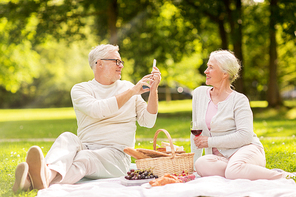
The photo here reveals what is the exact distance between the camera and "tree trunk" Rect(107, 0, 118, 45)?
661 inches

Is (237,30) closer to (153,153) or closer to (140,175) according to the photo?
(153,153)

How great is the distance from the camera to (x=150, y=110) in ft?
15.6

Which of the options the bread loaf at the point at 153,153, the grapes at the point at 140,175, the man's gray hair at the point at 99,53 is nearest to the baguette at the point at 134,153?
the bread loaf at the point at 153,153

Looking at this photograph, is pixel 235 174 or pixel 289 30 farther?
pixel 289 30

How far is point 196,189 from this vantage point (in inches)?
133

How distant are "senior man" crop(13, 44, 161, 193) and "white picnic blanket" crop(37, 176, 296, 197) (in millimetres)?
274

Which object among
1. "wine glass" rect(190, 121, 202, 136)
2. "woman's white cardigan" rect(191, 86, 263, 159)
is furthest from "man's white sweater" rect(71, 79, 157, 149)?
"woman's white cardigan" rect(191, 86, 263, 159)

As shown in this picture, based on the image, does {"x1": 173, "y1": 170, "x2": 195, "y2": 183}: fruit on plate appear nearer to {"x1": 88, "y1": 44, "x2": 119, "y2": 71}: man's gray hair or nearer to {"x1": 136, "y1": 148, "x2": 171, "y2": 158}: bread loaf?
{"x1": 136, "y1": 148, "x2": 171, "y2": 158}: bread loaf

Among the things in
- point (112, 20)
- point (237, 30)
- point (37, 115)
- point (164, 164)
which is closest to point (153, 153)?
point (164, 164)

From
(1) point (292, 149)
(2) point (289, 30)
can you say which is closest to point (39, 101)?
(2) point (289, 30)

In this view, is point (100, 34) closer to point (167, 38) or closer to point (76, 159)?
point (167, 38)

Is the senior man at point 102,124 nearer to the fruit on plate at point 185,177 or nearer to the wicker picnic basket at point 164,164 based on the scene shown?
the wicker picnic basket at point 164,164

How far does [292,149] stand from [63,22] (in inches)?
510

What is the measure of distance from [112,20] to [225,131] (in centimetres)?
1368
